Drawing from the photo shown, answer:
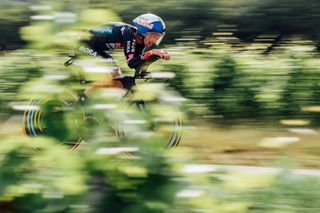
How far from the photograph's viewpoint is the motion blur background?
2062 mm

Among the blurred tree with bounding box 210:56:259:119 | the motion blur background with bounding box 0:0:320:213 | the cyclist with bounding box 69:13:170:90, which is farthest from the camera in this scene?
the blurred tree with bounding box 210:56:259:119

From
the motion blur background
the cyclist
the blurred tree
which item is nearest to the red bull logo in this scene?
the cyclist

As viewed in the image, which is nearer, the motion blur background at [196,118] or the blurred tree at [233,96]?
the motion blur background at [196,118]

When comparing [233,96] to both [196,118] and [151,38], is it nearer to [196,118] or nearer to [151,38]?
[196,118]

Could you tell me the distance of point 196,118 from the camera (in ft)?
27.0

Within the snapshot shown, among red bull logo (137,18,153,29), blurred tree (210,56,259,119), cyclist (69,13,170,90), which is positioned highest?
red bull logo (137,18,153,29)

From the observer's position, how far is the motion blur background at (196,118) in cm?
206

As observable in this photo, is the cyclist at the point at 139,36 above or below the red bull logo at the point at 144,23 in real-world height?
below

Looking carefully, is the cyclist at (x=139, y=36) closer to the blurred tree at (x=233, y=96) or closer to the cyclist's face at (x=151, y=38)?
the cyclist's face at (x=151, y=38)

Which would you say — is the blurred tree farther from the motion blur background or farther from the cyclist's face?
the cyclist's face

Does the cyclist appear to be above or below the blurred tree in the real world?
above

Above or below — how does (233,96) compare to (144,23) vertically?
below

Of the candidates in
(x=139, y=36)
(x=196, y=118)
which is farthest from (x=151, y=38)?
(x=196, y=118)

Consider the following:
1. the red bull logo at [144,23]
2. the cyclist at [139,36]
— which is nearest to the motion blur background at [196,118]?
the cyclist at [139,36]
